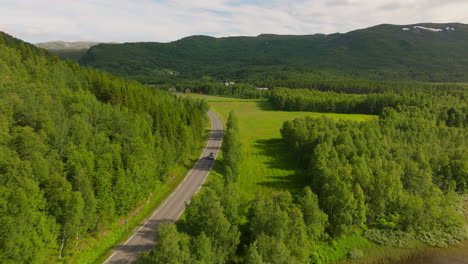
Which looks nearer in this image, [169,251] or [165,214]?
[169,251]

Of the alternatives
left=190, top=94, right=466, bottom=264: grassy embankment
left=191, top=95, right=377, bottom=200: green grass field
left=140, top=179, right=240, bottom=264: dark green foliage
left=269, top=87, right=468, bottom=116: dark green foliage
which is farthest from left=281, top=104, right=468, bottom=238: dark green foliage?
left=269, top=87, right=468, bottom=116: dark green foliage

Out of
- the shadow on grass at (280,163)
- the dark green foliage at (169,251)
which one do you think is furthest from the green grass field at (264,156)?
the dark green foliage at (169,251)

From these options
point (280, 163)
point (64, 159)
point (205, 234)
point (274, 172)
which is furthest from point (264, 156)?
point (64, 159)

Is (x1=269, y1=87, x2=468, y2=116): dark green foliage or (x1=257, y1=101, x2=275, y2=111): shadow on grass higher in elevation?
(x1=269, y1=87, x2=468, y2=116): dark green foliage

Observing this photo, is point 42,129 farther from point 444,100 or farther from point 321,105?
point 444,100

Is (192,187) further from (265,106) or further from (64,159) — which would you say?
(265,106)

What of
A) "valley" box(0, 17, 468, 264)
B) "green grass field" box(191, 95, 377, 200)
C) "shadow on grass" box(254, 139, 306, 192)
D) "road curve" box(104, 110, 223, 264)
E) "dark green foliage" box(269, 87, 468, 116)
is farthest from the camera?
"dark green foliage" box(269, 87, 468, 116)

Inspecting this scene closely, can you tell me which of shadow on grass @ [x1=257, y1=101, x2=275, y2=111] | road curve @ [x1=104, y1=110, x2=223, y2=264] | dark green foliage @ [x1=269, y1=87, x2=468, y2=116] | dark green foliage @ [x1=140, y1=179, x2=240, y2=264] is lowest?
road curve @ [x1=104, y1=110, x2=223, y2=264]

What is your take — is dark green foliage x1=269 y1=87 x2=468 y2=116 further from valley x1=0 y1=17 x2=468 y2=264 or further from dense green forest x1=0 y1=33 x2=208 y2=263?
dense green forest x1=0 y1=33 x2=208 y2=263

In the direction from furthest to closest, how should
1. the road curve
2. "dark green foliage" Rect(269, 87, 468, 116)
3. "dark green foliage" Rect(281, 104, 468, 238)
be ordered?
"dark green foliage" Rect(269, 87, 468, 116) → "dark green foliage" Rect(281, 104, 468, 238) → the road curve
